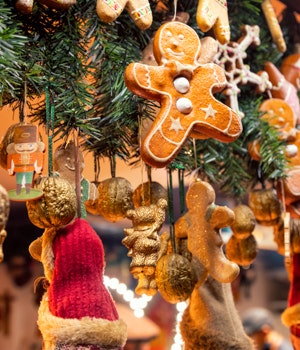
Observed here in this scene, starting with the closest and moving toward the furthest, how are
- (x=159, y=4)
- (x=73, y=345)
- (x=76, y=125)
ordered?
(x=73, y=345)
(x=76, y=125)
(x=159, y=4)

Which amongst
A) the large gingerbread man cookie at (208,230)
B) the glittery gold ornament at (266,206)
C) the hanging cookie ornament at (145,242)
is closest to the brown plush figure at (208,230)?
the large gingerbread man cookie at (208,230)

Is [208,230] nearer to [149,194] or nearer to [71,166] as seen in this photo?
[149,194]

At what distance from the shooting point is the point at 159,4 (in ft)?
3.37

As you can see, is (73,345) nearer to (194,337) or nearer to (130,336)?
(194,337)

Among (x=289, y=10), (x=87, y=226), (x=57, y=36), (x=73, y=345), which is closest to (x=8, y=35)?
(x=57, y=36)

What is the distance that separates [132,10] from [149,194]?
0.25 m

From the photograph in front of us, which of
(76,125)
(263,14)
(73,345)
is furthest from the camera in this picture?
(263,14)

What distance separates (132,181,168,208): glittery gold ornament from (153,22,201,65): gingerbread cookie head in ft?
0.59

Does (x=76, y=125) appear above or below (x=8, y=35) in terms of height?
below

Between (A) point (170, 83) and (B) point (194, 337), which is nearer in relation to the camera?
(A) point (170, 83)

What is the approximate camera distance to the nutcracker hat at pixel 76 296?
70 centimetres

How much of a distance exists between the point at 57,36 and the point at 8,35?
0.44 ft

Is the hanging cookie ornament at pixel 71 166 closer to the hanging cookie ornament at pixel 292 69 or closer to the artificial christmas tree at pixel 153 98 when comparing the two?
the artificial christmas tree at pixel 153 98

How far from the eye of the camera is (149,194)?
0.86m
